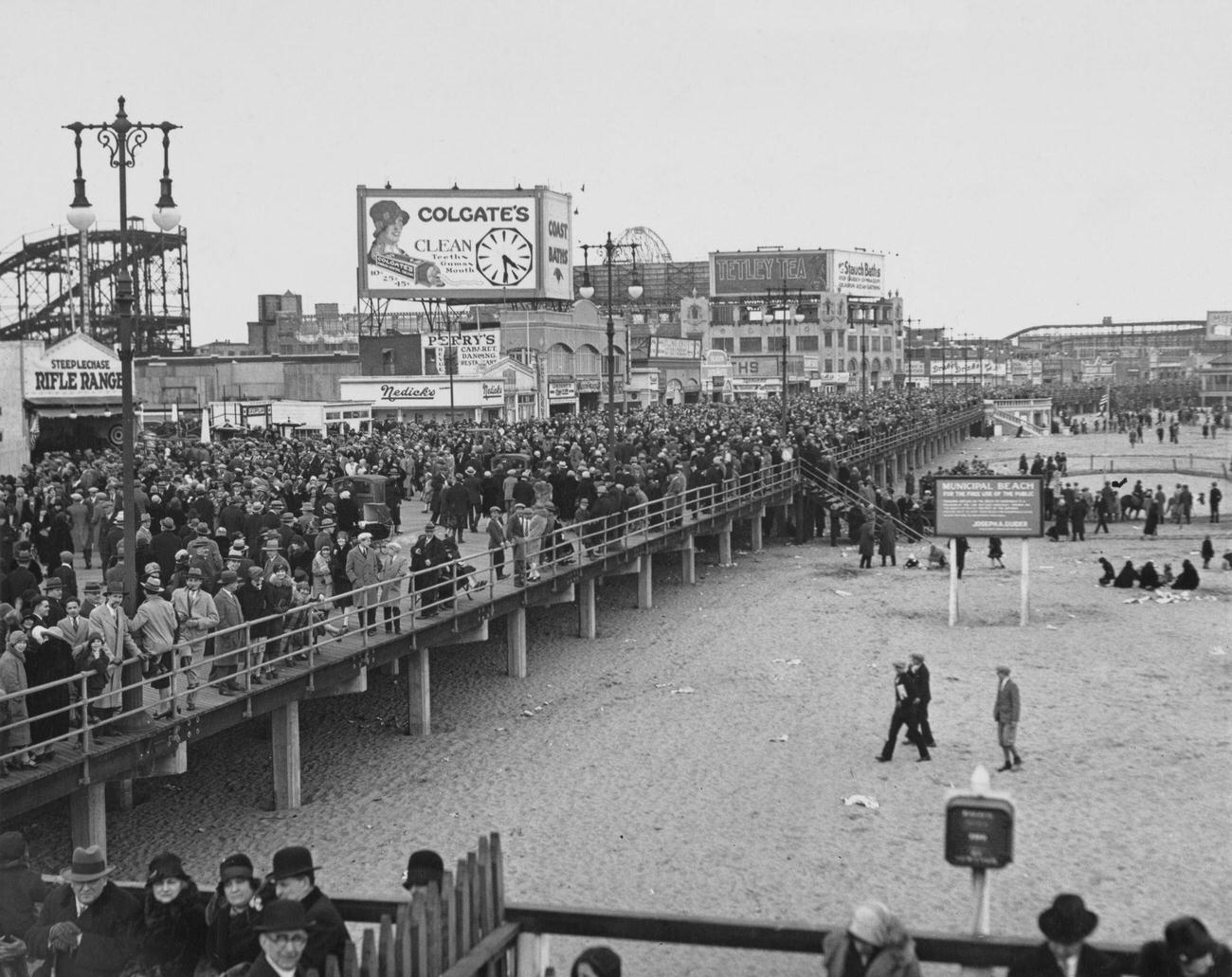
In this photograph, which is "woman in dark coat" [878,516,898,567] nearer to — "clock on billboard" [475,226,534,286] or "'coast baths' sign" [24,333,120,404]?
"'coast baths' sign" [24,333,120,404]

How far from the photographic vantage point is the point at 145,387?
7575 centimetres

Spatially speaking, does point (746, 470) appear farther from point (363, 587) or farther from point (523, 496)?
point (363, 587)

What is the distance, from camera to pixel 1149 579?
94.2 feet

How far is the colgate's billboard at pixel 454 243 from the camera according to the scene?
81.1 metres

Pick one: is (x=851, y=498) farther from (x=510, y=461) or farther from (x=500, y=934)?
(x=500, y=934)

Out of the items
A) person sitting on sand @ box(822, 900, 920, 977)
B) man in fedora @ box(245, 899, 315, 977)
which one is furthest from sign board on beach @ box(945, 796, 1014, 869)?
man in fedora @ box(245, 899, 315, 977)

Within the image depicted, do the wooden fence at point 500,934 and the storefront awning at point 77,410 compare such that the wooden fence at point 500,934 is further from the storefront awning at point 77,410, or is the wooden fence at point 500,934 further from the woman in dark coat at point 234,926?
the storefront awning at point 77,410

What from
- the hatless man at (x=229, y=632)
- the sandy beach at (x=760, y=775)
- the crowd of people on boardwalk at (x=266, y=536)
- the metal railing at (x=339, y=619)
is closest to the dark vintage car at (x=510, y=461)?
the crowd of people on boardwalk at (x=266, y=536)

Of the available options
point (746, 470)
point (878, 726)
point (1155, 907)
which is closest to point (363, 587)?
point (878, 726)

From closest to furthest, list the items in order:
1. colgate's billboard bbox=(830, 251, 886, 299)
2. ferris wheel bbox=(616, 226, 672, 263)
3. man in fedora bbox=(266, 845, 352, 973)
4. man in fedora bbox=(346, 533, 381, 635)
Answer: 1. man in fedora bbox=(266, 845, 352, 973)
2. man in fedora bbox=(346, 533, 381, 635)
3. colgate's billboard bbox=(830, 251, 886, 299)
4. ferris wheel bbox=(616, 226, 672, 263)

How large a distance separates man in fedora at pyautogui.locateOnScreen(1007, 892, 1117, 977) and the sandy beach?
4655 millimetres

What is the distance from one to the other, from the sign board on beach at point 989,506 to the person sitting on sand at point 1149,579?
4.33 meters

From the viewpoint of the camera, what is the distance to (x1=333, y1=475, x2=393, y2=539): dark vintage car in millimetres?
27078

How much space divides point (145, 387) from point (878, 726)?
64.0 m
